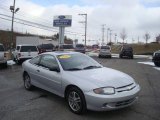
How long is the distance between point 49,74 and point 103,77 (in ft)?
6.06

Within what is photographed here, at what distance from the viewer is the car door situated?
7.17 meters

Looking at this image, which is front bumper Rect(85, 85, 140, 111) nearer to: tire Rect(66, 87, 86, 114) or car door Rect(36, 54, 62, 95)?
tire Rect(66, 87, 86, 114)

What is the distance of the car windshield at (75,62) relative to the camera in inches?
287

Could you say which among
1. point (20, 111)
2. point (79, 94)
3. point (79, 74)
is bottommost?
point (20, 111)

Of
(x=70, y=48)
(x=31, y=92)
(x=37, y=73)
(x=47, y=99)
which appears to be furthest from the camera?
(x=70, y=48)

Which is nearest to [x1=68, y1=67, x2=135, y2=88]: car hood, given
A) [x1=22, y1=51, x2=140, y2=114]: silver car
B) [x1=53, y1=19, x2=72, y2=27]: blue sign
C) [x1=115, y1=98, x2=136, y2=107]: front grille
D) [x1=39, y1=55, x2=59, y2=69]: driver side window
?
[x1=22, y1=51, x2=140, y2=114]: silver car

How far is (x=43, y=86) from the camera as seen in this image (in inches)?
316

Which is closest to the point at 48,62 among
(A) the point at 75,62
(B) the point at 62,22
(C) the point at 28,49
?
(A) the point at 75,62

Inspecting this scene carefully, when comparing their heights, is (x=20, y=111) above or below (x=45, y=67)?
below

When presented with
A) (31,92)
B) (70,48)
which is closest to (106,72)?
(31,92)

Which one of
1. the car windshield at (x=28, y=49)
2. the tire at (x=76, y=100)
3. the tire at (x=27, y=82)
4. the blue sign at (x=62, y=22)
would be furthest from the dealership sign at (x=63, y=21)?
the tire at (x=76, y=100)

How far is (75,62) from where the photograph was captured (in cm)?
757

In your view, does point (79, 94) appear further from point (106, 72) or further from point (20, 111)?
point (20, 111)

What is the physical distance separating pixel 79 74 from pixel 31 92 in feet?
9.47
